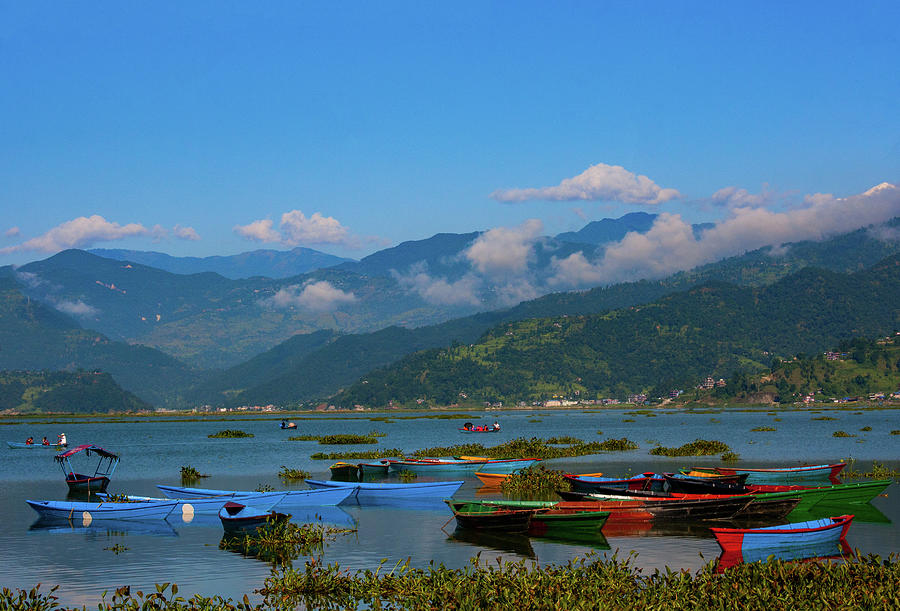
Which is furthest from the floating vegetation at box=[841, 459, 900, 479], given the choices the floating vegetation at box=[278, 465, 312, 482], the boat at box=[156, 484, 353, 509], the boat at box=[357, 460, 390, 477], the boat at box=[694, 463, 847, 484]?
the floating vegetation at box=[278, 465, 312, 482]

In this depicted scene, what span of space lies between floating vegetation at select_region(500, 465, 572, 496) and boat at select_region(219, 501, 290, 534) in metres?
19.0

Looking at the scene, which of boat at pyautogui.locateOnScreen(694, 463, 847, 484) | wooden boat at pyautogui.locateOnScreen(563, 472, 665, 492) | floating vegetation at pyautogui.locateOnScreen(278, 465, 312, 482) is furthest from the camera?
floating vegetation at pyautogui.locateOnScreen(278, 465, 312, 482)

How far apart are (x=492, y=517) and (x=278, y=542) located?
9226 mm

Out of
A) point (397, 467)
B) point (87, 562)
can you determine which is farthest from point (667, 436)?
point (87, 562)

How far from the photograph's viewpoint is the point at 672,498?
42469 mm

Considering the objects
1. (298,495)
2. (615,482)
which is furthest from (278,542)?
(615,482)

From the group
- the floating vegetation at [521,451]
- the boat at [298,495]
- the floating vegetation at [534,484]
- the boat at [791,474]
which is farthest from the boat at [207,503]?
the floating vegetation at [521,451]

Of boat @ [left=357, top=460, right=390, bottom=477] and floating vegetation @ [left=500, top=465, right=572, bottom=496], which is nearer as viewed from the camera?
floating vegetation @ [left=500, top=465, right=572, bottom=496]

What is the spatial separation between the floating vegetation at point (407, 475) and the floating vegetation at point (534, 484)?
33.7 ft

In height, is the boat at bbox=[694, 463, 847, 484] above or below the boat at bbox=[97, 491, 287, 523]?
below

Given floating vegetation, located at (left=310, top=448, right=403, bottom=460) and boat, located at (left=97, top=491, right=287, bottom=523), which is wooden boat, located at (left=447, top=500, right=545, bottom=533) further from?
floating vegetation, located at (left=310, top=448, right=403, bottom=460)

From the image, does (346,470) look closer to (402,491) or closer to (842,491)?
(402,491)

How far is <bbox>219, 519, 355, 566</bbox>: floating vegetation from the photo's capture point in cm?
3709

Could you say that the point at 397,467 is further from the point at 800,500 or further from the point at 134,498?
the point at 800,500
